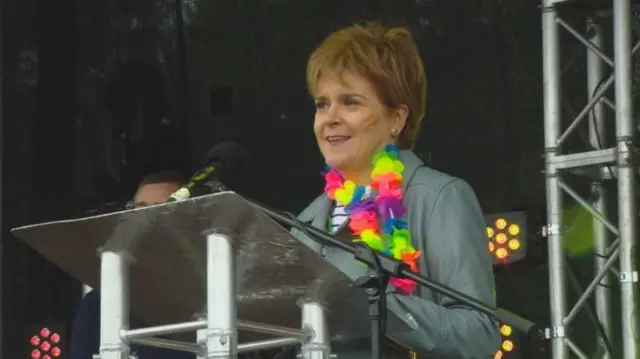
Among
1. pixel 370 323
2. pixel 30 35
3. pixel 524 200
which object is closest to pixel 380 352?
pixel 370 323

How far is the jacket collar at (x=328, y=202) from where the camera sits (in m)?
2.81

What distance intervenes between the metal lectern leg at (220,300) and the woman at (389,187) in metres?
0.46

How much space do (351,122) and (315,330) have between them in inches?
25.8

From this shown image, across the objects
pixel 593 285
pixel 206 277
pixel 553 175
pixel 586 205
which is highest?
pixel 553 175

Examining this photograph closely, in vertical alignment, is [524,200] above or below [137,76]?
below

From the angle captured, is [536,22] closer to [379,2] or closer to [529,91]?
[529,91]

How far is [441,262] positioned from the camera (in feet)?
8.59

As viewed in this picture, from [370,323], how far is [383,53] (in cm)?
80

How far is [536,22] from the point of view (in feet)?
18.2

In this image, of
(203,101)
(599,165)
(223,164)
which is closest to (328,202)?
(223,164)

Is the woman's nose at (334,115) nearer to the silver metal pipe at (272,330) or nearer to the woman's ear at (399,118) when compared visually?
the woman's ear at (399,118)

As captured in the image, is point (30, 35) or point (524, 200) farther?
point (30, 35)

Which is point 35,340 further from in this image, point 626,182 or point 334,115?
point 334,115

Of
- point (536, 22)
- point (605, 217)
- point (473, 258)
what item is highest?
point (536, 22)
